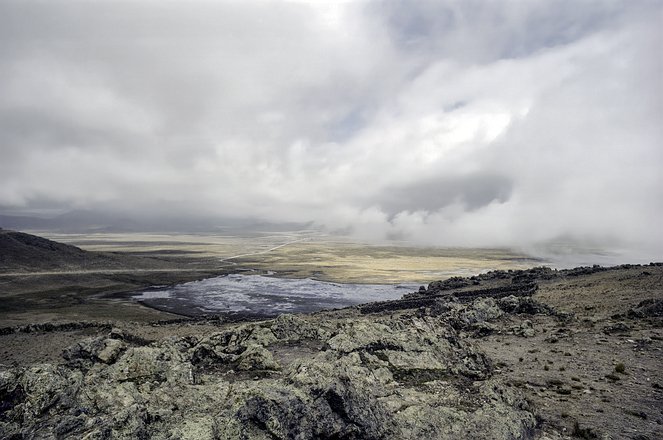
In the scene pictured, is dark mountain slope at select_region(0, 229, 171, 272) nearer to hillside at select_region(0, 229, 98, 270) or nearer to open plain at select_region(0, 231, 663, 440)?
hillside at select_region(0, 229, 98, 270)

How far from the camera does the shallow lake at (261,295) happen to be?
193 feet

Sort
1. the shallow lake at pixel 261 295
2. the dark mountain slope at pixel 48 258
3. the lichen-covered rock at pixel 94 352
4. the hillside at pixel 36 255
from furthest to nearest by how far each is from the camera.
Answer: the dark mountain slope at pixel 48 258 < the hillside at pixel 36 255 < the shallow lake at pixel 261 295 < the lichen-covered rock at pixel 94 352

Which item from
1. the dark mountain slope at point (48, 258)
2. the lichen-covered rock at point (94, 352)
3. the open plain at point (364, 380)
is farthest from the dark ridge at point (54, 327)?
the dark mountain slope at point (48, 258)

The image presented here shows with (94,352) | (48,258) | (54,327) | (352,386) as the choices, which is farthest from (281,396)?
(48,258)

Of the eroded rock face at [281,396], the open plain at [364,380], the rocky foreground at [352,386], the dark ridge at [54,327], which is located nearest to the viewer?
the eroded rock face at [281,396]

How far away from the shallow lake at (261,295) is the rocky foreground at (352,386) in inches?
1354

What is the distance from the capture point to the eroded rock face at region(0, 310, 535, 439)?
822cm

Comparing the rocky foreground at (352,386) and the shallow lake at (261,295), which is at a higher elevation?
the rocky foreground at (352,386)

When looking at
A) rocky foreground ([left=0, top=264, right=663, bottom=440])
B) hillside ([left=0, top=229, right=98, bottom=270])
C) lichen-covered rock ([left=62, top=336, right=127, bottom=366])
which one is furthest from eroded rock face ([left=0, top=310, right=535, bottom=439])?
hillside ([left=0, top=229, right=98, bottom=270])

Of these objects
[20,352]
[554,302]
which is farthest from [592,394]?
[20,352]

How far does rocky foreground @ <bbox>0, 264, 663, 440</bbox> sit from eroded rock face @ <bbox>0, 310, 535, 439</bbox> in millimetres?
38

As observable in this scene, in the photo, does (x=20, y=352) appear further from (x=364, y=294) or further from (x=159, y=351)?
(x=364, y=294)

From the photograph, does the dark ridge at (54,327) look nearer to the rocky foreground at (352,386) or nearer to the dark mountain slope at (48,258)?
the rocky foreground at (352,386)

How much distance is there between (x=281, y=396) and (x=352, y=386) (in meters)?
2.22
